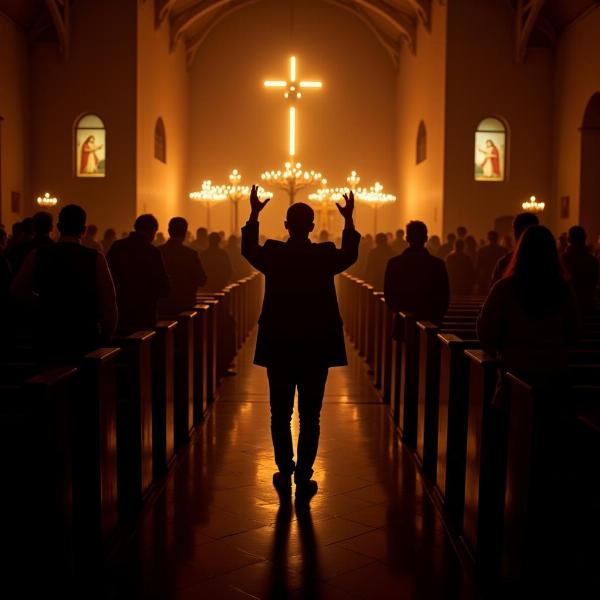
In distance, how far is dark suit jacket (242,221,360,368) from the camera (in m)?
4.83

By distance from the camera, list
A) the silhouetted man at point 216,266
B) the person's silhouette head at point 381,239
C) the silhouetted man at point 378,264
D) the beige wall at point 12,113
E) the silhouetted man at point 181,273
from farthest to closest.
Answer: the beige wall at point 12,113 → the silhouetted man at point 378,264 → the person's silhouette head at point 381,239 → the silhouetted man at point 216,266 → the silhouetted man at point 181,273

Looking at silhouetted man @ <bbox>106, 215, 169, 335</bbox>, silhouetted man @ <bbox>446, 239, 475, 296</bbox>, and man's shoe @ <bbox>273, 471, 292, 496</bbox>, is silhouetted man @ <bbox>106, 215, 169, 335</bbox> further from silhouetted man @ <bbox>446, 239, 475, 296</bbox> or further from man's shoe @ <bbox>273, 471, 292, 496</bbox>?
silhouetted man @ <bbox>446, 239, 475, 296</bbox>

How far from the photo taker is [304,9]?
29.1 m

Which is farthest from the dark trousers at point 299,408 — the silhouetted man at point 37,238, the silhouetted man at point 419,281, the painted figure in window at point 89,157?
the painted figure in window at point 89,157

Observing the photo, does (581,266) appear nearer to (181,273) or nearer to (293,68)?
(181,273)

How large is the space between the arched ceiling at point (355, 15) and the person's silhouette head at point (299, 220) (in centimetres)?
1760

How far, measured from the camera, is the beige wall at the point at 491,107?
20203 mm

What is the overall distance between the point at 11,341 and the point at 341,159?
24.4 meters

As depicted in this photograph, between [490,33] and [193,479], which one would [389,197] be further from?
[193,479]

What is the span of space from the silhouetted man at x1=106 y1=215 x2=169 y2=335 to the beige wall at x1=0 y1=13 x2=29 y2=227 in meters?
12.8

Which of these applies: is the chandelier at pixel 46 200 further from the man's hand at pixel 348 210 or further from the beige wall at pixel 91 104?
the man's hand at pixel 348 210

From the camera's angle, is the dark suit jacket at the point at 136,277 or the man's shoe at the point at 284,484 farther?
the dark suit jacket at the point at 136,277

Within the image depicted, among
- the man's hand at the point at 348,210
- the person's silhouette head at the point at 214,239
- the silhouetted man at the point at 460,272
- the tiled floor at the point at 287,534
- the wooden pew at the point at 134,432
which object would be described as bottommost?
the tiled floor at the point at 287,534

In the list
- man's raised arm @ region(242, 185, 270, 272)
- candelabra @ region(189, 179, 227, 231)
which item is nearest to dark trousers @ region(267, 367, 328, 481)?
man's raised arm @ region(242, 185, 270, 272)
